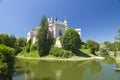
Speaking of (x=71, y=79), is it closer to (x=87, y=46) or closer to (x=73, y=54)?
(x=73, y=54)

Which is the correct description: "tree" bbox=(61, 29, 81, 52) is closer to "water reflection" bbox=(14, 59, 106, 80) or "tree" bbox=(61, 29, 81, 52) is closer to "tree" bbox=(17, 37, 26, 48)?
"water reflection" bbox=(14, 59, 106, 80)

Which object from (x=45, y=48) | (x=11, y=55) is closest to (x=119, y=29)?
(x=11, y=55)

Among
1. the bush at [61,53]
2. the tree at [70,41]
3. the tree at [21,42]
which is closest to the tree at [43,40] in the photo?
the bush at [61,53]

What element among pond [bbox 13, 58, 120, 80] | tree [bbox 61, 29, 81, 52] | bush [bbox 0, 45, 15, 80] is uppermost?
tree [bbox 61, 29, 81, 52]

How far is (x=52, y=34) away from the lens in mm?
69750

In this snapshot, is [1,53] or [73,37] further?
[73,37]

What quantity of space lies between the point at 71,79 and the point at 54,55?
33.7 metres

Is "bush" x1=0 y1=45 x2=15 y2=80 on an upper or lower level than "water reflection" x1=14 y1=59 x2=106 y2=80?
upper

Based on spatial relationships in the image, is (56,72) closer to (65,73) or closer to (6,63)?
(65,73)

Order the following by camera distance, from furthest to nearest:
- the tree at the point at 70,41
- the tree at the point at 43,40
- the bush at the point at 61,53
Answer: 1. the tree at the point at 43,40
2. the tree at the point at 70,41
3. the bush at the point at 61,53

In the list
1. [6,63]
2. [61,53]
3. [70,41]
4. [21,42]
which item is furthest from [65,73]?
[21,42]

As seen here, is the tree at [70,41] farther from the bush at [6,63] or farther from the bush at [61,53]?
the bush at [6,63]

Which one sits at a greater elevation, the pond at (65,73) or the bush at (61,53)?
the bush at (61,53)

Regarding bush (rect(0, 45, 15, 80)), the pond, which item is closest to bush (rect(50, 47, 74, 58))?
the pond
